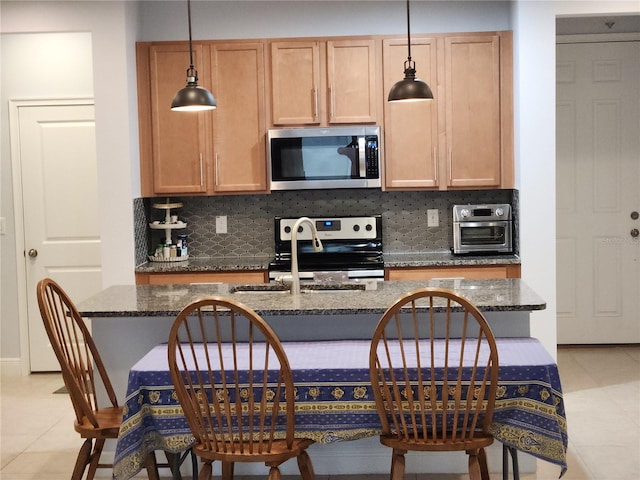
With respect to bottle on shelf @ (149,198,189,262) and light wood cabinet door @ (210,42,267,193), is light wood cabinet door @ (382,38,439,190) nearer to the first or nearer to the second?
light wood cabinet door @ (210,42,267,193)

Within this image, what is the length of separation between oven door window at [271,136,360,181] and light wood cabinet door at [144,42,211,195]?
47 centimetres

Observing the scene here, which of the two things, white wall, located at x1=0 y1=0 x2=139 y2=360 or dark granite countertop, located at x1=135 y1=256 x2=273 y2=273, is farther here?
dark granite countertop, located at x1=135 y1=256 x2=273 y2=273

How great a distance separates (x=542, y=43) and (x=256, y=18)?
70.0 inches

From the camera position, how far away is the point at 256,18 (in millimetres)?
5438

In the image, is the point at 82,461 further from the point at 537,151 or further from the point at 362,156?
the point at 537,151

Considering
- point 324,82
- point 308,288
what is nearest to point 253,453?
point 308,288

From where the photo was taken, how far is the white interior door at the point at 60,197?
5637 millimetres

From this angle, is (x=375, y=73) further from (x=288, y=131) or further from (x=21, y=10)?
(x=21, y=10)

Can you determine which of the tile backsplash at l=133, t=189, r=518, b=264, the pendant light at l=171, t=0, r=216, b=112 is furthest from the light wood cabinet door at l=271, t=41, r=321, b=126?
the pendant light at l=171, t=0, r=216, b=112

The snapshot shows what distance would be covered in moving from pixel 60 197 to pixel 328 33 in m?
2.07

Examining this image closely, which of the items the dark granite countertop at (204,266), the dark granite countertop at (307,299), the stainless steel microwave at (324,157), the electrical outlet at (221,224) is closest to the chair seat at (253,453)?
the dark granite countertop at (307,299)

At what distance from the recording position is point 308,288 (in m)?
3.93

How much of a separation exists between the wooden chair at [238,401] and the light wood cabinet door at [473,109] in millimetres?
2615

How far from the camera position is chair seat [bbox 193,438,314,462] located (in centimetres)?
273
